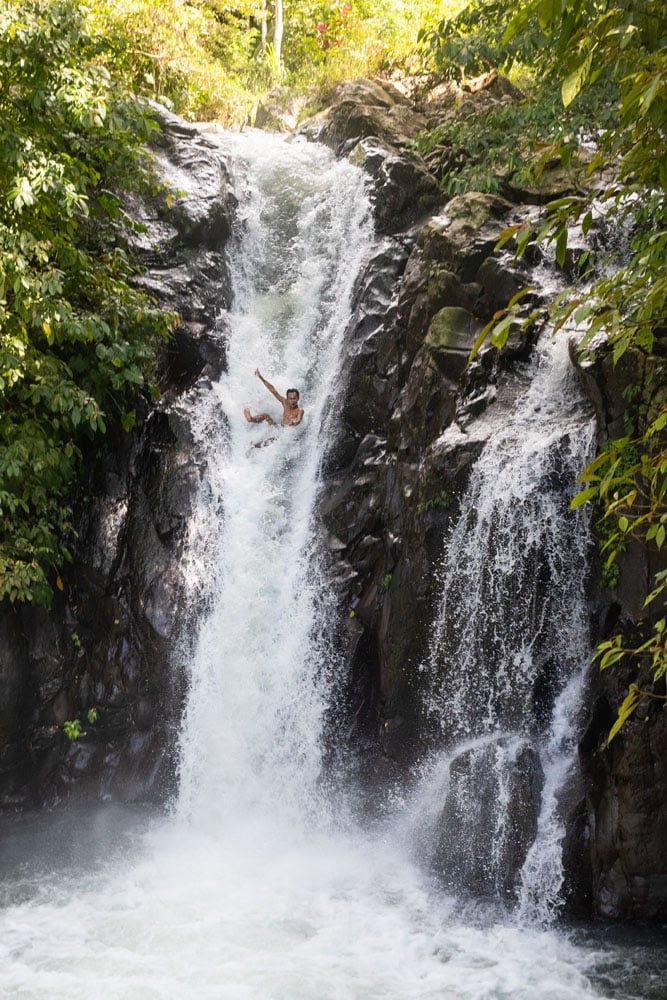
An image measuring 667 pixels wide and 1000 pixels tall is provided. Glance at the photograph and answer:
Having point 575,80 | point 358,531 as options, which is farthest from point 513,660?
point 575,80

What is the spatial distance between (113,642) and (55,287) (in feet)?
12.7

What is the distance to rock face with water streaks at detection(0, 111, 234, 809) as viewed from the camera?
8.45 m

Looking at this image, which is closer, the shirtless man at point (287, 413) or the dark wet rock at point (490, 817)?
the dark wet rock at point (490, 817)

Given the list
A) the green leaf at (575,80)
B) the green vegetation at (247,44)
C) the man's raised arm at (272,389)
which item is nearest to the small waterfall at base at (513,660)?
the man's raised arm at (272,389)

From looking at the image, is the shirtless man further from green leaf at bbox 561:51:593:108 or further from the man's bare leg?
green leaf at bbox 561:51:593:108

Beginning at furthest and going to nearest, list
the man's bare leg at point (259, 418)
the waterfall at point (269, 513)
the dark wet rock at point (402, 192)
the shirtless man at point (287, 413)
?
the dark wet rock at point (402, 192)
the man's bare leg at point (259, 418)
the shirtless man at point (287, 413)
the waterfall at point (269, 513)

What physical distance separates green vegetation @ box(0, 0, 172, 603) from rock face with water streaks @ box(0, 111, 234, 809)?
44cm

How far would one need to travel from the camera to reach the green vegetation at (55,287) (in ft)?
23.0

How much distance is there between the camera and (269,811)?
802cm

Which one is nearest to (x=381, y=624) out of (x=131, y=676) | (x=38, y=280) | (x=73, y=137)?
(x=131, y=676)

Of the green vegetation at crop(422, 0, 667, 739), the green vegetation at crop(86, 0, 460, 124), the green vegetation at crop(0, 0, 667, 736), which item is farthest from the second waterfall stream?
the green vegetation at crop(422, 0, 667, 739)

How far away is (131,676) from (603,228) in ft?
23.3

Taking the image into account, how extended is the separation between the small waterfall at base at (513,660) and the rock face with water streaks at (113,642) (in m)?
3.03

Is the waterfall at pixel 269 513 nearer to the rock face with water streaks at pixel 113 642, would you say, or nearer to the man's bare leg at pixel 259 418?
the man's bare leg at pixel 259 418
